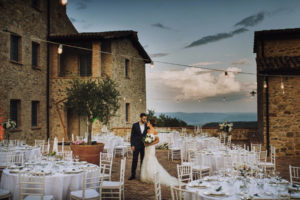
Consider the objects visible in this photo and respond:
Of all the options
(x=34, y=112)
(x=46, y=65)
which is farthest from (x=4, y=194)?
(x=46, y=65)

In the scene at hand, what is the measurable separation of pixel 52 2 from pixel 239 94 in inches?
433

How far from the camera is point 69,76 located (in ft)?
52.2

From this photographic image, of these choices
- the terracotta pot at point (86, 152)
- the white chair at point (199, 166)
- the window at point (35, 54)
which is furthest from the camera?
the window at point (35, 54)

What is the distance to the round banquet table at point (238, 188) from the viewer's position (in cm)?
366

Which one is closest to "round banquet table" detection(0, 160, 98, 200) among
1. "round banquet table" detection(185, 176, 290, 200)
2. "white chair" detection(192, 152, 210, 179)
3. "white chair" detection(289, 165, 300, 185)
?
"round banquet table" detection(185, 176, 290, 200)

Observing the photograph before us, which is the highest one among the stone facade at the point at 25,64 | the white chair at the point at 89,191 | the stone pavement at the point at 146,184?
the stone facade at the point at 25,64

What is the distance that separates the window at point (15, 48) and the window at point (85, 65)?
3778mm

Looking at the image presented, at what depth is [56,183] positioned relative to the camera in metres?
4.66

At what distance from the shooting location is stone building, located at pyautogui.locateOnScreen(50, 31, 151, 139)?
14.6 metres

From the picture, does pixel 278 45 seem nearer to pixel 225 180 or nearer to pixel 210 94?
pixel 210 94

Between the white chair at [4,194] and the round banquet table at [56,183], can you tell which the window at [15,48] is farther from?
the white chair at [4,194]

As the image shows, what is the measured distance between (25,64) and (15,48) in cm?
81

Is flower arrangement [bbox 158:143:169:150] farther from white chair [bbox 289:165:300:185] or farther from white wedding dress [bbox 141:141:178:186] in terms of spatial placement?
white wedding dress [bbox 141:141:178:186]

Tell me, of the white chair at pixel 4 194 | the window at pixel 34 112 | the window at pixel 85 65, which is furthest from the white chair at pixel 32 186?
the window at pixel 85 65
